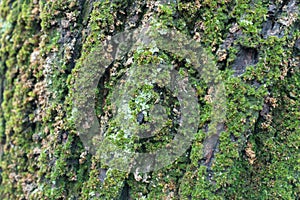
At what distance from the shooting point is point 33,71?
1.94 m

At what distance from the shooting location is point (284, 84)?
5.68 feet

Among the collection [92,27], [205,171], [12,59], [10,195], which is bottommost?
[10,195]

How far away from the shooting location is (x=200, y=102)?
164 centimetres

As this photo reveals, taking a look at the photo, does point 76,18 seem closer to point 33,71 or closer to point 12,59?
point 33,71

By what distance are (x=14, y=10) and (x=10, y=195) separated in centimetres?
111

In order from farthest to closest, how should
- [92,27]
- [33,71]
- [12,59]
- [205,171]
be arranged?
1. [12,59]
2. [33,71]
3. [92,27]
4. [205,171]

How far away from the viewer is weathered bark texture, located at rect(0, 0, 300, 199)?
1.60 m

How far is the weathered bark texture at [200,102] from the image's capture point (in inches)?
62.8

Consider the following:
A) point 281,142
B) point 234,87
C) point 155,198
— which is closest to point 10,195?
point 155,198

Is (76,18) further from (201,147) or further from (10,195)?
(10,195)

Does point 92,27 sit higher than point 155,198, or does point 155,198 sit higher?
point 92,27

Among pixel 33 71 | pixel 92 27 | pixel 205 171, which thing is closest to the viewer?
pixel 205 171

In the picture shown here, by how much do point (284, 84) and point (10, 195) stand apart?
64.6 inches

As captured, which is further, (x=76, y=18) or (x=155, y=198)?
(x=76, y=18)
